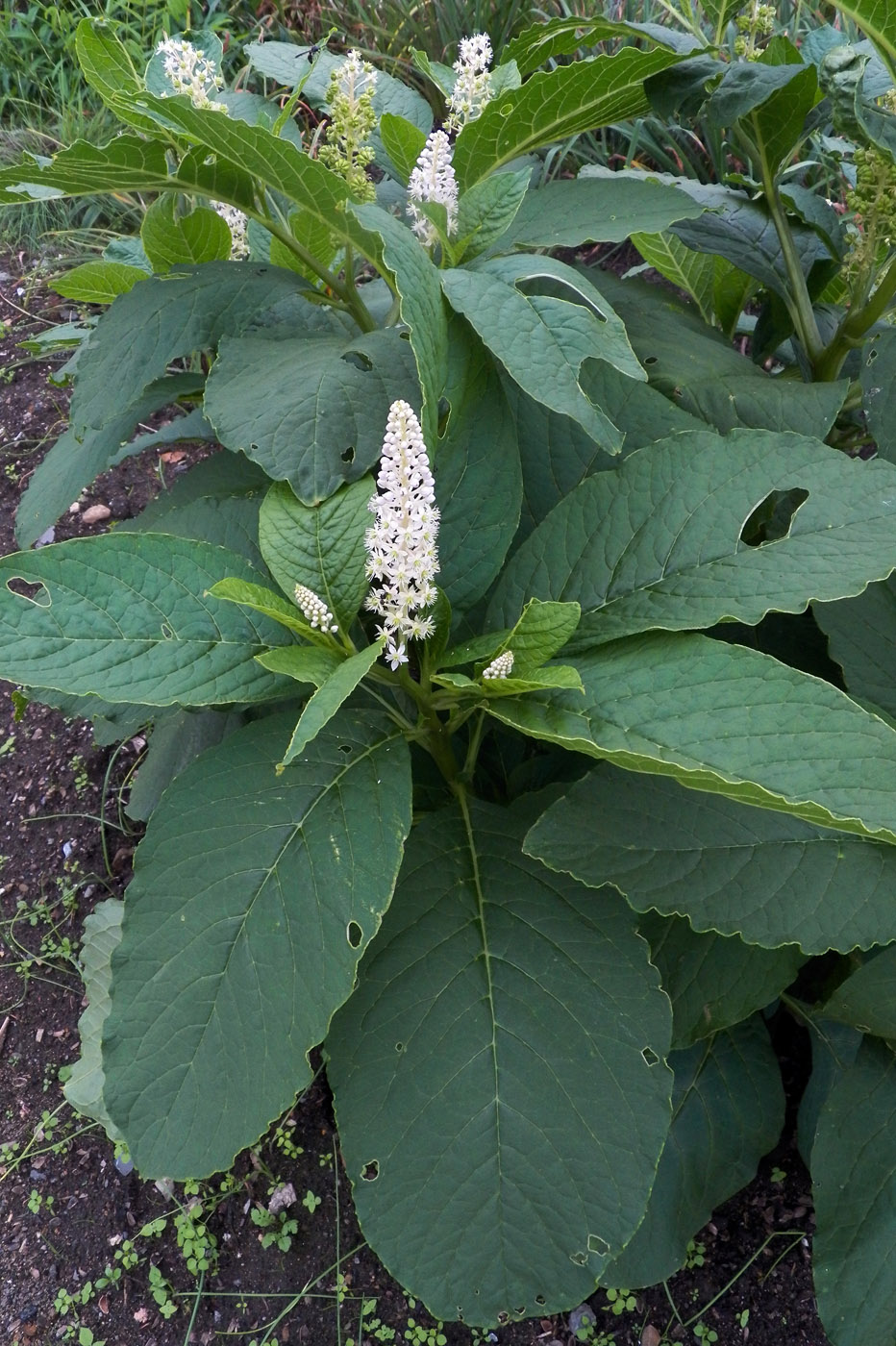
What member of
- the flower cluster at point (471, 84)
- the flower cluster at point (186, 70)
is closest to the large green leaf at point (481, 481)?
the flower cluster at point (471, 84)

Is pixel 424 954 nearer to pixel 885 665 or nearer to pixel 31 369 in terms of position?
pixel 885 665

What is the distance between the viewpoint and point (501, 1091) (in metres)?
1.33

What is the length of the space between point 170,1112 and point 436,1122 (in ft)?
1.15

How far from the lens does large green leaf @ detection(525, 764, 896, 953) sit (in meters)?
1.28

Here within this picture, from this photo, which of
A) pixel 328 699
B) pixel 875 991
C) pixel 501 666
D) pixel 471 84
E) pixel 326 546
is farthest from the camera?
pixel 471 84

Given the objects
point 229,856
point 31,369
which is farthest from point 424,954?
point 31,369

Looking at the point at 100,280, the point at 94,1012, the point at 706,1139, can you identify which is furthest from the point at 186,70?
the point at 706,1139

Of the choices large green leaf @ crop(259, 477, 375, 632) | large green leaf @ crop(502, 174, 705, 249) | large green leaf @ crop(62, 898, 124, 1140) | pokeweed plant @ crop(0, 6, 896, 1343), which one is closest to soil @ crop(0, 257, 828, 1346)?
large green leaf @ crop(62, 898, 124, 1140)

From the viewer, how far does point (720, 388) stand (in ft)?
5.25

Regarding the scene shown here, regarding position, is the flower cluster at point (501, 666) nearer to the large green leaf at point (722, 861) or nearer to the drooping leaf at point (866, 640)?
the large green leaf at point (722, 861)

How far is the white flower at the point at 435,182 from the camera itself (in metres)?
1.42

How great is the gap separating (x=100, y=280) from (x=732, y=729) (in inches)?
51.6

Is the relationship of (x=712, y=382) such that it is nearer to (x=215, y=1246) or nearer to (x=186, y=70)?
(x=186, y=70)

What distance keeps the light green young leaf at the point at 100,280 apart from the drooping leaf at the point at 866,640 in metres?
1.26
